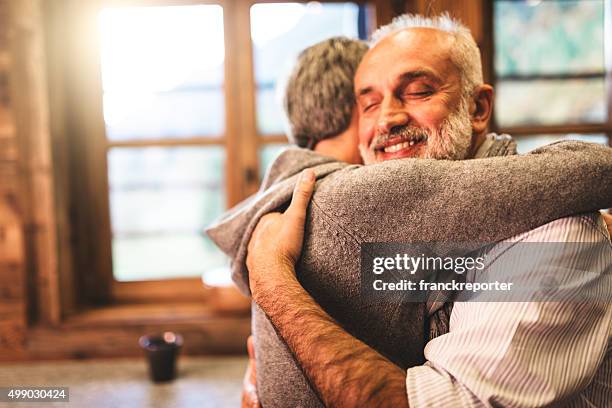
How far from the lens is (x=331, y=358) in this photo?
60 cm

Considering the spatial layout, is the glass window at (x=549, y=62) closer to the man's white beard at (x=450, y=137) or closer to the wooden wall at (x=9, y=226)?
the man's white beard at (x=450, y=137)

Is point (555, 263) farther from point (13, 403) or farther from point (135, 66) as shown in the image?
point (135, 66)

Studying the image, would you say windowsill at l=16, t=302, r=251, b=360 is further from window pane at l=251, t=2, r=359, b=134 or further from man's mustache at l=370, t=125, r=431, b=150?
man's mustache at l=370, t=125, r=431, b=150

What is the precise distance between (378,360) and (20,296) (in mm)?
1843

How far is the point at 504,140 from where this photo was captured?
88 cm

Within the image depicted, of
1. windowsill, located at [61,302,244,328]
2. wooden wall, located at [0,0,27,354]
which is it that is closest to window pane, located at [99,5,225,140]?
wooden wall, located at [0,0,27,354]

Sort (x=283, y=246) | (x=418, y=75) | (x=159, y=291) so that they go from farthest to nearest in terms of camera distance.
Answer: (x=159, y=291) → (x=418, y=75) → (x=283, y=246)

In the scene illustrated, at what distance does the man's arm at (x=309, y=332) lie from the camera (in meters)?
0.58

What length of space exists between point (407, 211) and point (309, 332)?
21cm

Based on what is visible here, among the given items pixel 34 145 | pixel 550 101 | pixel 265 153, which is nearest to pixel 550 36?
pixel 550 101

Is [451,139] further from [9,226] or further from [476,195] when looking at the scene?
[9,226]

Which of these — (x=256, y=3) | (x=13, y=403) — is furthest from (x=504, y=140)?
(x=13, y=403)

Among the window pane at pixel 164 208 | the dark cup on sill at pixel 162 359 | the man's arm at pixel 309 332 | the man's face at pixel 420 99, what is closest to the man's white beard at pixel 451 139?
the man's face at pixel 420 99

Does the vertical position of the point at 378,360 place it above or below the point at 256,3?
below
